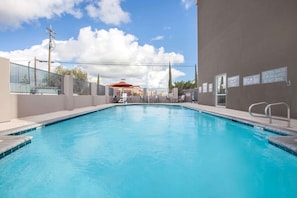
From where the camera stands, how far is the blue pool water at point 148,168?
93.0 inches

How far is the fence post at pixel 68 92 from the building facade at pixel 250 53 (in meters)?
8.54

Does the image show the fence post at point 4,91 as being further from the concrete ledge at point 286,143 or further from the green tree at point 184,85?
the green tree at point 184,85

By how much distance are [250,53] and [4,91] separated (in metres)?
9.48

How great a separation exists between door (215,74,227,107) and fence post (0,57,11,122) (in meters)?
10.5

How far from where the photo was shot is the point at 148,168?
121 inches

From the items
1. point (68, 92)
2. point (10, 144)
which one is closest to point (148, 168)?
point (10, 144)

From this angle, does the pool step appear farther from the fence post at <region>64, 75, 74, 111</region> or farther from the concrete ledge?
the fence post at <region>64, 75, 74, 111</region>

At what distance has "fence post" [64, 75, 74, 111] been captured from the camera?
10.5 m

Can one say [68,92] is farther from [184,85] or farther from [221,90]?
[184,85]

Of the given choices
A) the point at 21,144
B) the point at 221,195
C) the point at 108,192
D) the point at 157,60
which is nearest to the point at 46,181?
the point at 108,192

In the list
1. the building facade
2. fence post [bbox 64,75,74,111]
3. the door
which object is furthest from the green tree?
fence post [bbox 64,75,74,111]

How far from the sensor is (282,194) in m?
2.29

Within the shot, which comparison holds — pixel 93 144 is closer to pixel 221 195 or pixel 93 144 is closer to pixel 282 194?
pixel 221 195

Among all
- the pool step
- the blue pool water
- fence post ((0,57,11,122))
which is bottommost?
the blue pool water
